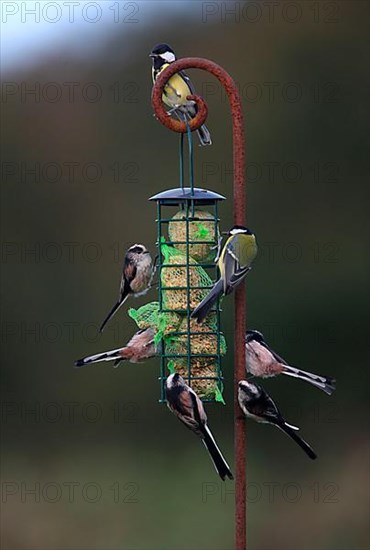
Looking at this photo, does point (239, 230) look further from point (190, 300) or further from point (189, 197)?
point (190, 300)

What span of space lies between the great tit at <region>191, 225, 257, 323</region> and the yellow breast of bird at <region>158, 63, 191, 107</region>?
66 centimetres

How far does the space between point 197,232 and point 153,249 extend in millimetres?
4381

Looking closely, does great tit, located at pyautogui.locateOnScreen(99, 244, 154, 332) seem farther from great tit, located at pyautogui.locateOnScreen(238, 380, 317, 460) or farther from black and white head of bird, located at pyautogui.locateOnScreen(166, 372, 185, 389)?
great tit, located at pyautogui.locateOnScreen(238, 380, 317, 460)

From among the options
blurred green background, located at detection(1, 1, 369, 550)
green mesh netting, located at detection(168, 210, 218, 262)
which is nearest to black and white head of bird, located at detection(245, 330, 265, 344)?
green mesh netting, located at detection(168, 210, 218, 262)

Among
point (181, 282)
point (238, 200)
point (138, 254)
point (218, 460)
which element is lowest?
point (218, 460)

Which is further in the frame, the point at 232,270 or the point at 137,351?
the point at 137,351

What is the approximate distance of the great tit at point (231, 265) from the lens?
4.02 metres

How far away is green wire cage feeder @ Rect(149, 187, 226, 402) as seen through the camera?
4359 millimetres

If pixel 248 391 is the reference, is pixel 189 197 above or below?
above

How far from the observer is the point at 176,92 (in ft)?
14.7

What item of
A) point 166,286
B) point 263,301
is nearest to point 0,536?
point 263,301

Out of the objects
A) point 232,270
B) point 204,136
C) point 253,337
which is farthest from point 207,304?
point 204,136

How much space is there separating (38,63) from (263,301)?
8.74ft

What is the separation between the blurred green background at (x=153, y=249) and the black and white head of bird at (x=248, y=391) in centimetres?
470
